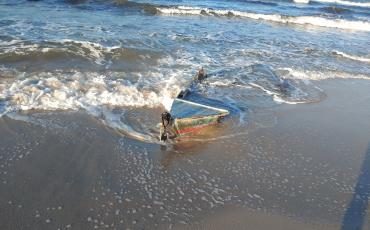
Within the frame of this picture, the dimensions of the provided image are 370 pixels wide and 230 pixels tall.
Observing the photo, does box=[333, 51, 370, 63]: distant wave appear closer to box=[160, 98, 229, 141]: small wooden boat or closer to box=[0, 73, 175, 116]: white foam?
box=[0, 73, 175, 116]: white foam

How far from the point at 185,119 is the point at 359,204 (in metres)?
3.75

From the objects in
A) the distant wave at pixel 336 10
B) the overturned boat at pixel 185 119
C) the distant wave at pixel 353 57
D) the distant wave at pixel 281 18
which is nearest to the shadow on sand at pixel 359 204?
the overturned boat at pixel 185 119

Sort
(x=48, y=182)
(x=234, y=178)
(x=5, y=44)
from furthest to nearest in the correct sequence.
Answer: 1. (x=5, y=44)
2. (x=234, y=178)
3. (x=48, y=182)

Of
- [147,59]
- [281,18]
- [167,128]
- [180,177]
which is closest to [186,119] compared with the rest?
[167,128]

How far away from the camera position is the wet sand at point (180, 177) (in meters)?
6.21

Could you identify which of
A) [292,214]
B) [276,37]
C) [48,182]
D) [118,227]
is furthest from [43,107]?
[276,37]

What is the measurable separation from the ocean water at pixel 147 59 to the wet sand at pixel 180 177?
0.69 metres

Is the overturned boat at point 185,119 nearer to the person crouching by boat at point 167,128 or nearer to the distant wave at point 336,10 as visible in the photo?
the person crouching by boat at point 167,128

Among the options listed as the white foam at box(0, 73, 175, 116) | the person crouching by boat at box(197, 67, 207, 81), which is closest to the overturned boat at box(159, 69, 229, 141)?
the white foam at box(0, 73, 175, 116)

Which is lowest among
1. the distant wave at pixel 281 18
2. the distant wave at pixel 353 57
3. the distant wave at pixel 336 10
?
the distant wave at pixel 353 57

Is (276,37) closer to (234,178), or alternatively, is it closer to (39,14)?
(39,14)

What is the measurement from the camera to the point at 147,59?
47.5ft

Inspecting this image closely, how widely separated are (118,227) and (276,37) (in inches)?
670

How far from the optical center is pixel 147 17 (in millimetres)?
23344
